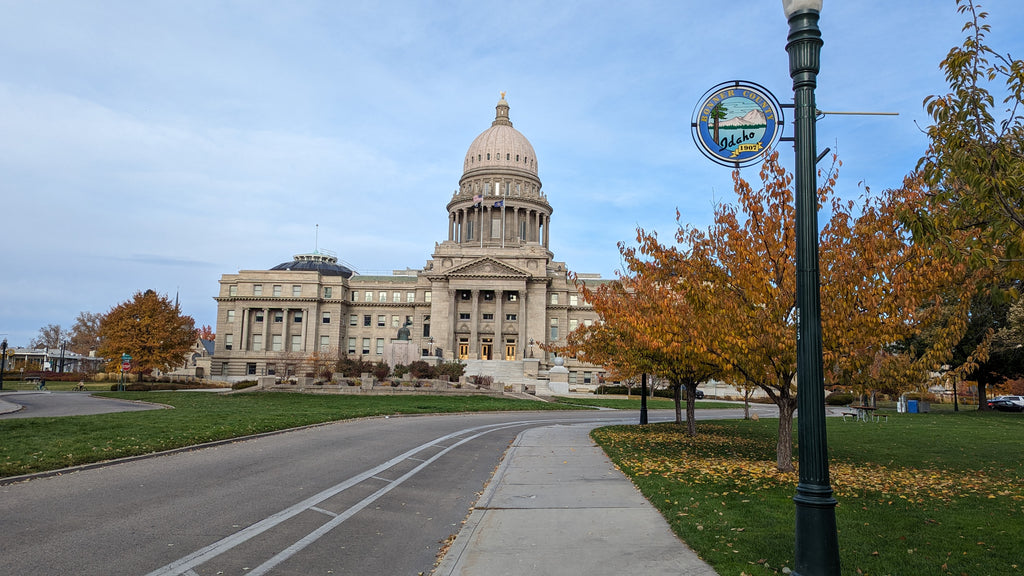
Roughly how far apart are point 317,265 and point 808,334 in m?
121

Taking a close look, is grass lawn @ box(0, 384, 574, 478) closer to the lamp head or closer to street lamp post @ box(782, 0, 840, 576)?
street lamp post @ box(782, 0, 840, 576)

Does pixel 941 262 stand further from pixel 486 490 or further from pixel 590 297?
pixel 590 297

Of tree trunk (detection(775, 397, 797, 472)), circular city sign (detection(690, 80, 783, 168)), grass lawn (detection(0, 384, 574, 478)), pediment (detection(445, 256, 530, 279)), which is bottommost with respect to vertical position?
grass lawn (detection(0, 384, 574, 478))

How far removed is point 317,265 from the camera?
4798 inches

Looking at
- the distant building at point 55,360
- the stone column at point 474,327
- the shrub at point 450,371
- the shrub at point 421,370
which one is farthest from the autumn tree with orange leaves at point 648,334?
the distant building at point 55,360

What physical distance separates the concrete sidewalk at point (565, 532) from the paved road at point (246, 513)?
59cm

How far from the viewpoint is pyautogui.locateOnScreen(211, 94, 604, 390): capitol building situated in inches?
3708

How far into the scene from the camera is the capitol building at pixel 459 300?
94.2m

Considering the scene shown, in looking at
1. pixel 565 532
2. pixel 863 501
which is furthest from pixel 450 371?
pixel 565 532

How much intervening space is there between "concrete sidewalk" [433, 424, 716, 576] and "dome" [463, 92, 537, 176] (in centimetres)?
10160

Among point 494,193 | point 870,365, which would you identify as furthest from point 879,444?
point 494,193

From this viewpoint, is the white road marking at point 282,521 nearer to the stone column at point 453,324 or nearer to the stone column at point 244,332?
the stone column at point 453,324

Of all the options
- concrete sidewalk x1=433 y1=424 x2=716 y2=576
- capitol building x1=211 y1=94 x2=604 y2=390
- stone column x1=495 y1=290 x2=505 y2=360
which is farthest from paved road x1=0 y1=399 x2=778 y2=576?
stone column x1=495 y1=290 x2=505 y2=360

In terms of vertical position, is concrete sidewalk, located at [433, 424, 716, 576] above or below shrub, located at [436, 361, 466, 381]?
below
